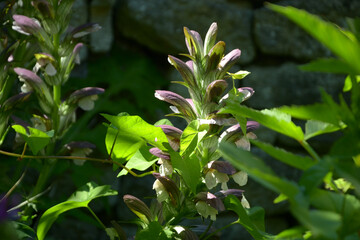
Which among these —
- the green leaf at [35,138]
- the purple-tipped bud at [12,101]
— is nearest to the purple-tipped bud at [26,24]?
the purple-tipped bud at [12,101]

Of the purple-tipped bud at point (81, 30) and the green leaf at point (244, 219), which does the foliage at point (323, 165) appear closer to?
the green leaf at point (244, 219)

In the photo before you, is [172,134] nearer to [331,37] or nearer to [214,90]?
[214,90]

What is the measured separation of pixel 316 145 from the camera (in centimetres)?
173

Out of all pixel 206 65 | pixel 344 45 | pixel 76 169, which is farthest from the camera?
pixel 76 169

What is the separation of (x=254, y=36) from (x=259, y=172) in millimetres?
1515

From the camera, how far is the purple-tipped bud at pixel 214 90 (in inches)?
18.7

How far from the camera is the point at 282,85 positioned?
1690 mm

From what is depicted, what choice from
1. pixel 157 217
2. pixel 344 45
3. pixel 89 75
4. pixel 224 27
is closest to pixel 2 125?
pixel 157 217

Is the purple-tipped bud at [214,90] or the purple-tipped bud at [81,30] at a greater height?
the purple-tipped bud at [214,90]

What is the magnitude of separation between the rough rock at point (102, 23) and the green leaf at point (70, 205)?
108 centimetres

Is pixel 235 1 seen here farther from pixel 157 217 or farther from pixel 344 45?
pixel 344 45

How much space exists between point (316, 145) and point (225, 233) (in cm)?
49

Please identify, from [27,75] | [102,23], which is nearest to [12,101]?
[27,75]

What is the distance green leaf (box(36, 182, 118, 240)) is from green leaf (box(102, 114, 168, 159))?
0.06 metres
